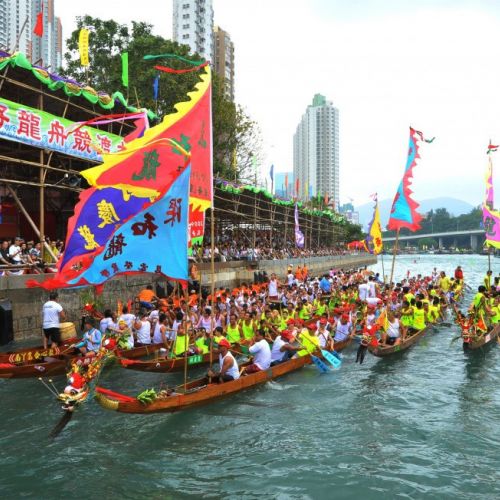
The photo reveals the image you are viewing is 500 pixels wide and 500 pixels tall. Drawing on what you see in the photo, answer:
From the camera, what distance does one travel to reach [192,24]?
8325 centimetres

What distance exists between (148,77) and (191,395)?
30.2 metres

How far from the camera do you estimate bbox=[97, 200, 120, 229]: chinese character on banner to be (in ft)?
28.6

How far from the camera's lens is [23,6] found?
76.6 meters

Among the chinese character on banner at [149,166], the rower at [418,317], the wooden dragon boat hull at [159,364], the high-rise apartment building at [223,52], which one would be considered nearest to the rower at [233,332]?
the wooden dragon boat hull at [159,364]

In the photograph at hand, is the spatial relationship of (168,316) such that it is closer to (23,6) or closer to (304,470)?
(304,470)

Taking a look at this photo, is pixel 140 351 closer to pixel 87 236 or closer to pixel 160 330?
pixel 160 330

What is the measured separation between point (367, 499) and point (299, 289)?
47.0 ft

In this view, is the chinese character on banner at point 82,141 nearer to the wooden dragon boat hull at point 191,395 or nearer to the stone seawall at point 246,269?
the stone seawall at point 246,269

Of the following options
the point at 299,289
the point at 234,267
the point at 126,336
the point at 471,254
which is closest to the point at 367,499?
the point at 126,336

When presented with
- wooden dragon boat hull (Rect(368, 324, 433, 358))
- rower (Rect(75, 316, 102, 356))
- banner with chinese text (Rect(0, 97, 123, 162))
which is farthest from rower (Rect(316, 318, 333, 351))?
banner with chinese text (Rect(0, 97, 123, 162))

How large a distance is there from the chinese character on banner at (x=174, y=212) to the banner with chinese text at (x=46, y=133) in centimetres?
984

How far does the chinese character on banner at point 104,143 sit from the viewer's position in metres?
19.5

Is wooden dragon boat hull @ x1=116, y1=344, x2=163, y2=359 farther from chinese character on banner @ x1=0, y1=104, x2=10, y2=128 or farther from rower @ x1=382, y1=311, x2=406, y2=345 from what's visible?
chinese character on banner @ x1=0, y1=104, x2=10, y2=128

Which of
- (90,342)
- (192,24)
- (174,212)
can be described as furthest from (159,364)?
(192,24)
